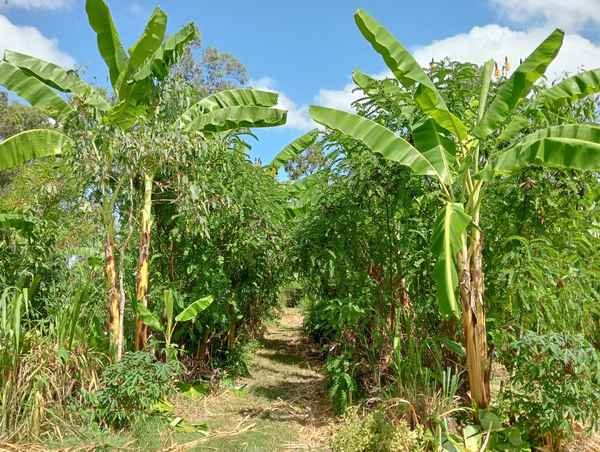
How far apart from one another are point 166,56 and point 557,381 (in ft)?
19.7

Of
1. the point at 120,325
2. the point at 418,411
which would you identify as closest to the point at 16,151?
the point at 120,325

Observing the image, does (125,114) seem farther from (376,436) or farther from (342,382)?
(376,436)

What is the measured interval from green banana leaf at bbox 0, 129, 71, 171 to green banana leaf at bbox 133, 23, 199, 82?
4.22ft

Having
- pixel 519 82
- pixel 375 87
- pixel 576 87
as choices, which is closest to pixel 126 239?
pixel 375 87

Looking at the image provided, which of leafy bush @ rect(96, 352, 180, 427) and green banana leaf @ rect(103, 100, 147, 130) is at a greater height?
green banana leaf @ rect(103, 100, 147, 130)

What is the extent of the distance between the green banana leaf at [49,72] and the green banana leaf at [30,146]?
26.3 inches

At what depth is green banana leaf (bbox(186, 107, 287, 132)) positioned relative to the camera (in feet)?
24.3

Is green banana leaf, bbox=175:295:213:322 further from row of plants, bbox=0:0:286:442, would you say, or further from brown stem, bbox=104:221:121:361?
brown stem, bbox=104:221:121:361

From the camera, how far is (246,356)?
9633mm

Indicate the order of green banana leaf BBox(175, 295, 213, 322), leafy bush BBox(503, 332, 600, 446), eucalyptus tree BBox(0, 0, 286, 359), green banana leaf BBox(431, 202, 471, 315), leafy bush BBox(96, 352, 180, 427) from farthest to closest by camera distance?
green banana leaf BBox(175, 295, 213, 322) → eucalyptus tree BBox(0, 0, 286, 359) → leafy bush BBox(96, 352, 180, 427) → leafy bush BBox(503, 332, 600, 446) → green banana leaf BBox(431, 202, 471, 315)

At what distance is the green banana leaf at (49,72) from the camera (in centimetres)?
689

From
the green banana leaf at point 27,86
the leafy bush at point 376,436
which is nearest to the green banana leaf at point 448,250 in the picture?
the leafy bush at point 376,436

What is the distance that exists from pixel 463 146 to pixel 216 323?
4882 mm

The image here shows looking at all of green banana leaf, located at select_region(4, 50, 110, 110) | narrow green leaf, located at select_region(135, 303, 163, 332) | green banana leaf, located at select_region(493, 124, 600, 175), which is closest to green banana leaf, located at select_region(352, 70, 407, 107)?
green banana leaf, located at select_region(493, 124, 600, 175)
